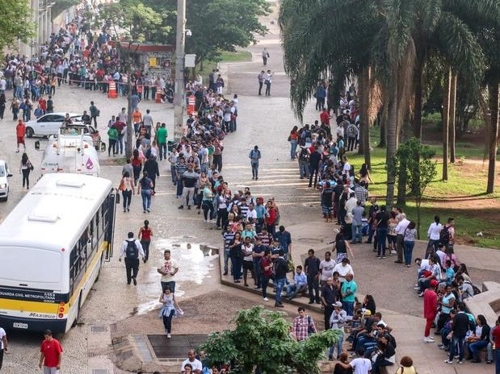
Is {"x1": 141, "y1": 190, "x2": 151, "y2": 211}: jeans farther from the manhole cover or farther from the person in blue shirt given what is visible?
the manhole cover

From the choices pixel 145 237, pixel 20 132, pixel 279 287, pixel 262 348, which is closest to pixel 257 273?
pixel 279 287

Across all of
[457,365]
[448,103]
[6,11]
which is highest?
[6,11]

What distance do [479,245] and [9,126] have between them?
2665cm

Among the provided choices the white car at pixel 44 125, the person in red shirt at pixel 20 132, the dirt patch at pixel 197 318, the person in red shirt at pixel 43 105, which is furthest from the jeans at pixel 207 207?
the person in red shirt at pixel 43 105

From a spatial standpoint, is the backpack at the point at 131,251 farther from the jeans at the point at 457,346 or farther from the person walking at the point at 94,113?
the person walking at the point at 94,113

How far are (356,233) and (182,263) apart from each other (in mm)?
5292

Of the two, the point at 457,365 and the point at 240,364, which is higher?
the point at 240,364

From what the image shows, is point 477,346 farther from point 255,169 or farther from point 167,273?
point 255,169

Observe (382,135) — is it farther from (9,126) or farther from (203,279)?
(203,279)

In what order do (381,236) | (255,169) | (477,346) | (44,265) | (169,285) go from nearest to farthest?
(477,346) → (44,265) → (169,285) → (381,236) → (255,169)

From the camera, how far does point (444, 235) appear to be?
112 feet

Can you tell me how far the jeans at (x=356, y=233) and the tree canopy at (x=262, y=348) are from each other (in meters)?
17.9

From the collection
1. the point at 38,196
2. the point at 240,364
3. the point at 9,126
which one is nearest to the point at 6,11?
the point at 9,126

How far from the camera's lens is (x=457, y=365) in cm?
2633
